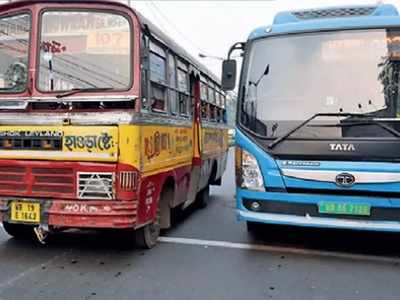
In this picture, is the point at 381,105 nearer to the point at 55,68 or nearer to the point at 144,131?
the point at 144,131

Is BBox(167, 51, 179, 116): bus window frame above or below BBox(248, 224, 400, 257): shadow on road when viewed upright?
above

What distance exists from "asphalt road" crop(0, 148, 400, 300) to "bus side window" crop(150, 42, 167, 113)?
1.79 metres

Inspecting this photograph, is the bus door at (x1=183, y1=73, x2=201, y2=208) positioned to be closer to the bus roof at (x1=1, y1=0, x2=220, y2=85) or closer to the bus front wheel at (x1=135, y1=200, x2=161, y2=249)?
the bus roof at (x1=1, y1=0, x2=220, y2=85)

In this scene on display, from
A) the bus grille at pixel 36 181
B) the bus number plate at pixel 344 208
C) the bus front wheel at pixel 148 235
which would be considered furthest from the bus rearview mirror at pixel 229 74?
the bus grille at pixel 36 181

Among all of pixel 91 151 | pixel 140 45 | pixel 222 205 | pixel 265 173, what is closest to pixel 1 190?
pixel 91 151

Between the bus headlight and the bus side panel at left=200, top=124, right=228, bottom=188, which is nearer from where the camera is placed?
the bus headlight

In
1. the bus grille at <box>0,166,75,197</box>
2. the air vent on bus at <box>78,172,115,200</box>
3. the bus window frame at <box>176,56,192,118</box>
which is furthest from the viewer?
the bus window frame at <box>176,56,192,118</box>

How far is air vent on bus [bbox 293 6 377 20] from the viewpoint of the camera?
602 centimetres

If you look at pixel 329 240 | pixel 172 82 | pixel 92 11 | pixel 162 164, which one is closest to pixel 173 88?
pixel 172 82

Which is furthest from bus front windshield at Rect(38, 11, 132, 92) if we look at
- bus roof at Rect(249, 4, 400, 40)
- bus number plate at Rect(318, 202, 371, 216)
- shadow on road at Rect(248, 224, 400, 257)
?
shadow on road at Rect(248, 224, 400, 257)

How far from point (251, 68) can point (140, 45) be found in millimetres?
1458

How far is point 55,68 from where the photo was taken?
17.1 ft

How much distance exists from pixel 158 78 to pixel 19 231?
2725 millimetres

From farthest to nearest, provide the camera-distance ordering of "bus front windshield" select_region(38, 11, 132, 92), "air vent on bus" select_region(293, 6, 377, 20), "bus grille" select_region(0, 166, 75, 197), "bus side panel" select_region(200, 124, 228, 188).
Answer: "bus side panel" select_region(200, 124, 228, 188), "air vent on bus" select_region(293, 6, 377, 20), "bus front windshield" select_region(38, 11, 132, 92), "bus grille" select_region(0, 166, 75, 197)
